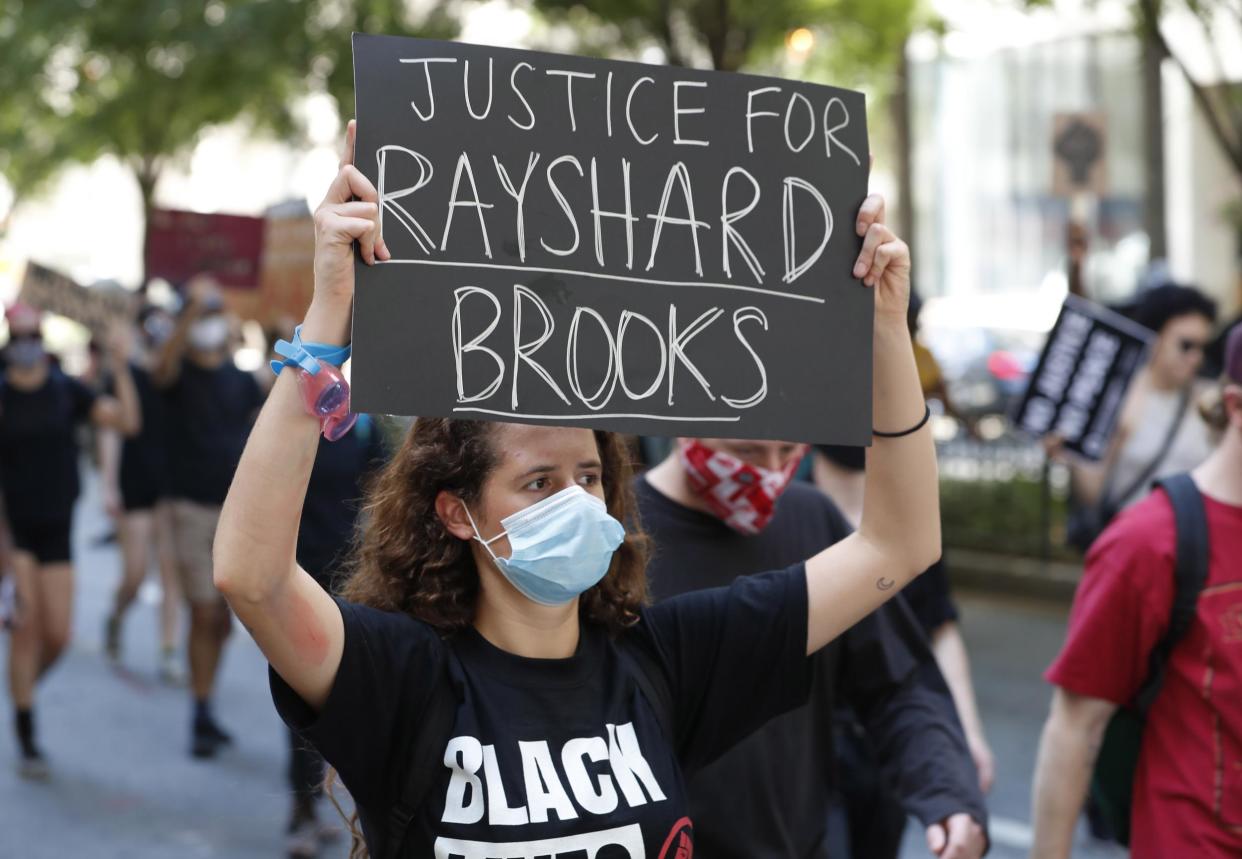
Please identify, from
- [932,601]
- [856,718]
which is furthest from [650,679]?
[932,601]

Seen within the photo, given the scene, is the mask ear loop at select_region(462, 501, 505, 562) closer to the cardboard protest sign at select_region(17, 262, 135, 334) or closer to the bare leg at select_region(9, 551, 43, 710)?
the bare leg at select_region(9, 551, 43, 710)

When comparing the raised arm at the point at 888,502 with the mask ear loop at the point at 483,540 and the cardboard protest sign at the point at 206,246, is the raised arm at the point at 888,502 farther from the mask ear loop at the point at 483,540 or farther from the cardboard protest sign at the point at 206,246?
the cardboard protest sign at the point at 206,246

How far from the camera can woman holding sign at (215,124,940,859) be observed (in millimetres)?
2250

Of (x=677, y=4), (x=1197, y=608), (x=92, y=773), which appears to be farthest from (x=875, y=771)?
(x=677, y=4)

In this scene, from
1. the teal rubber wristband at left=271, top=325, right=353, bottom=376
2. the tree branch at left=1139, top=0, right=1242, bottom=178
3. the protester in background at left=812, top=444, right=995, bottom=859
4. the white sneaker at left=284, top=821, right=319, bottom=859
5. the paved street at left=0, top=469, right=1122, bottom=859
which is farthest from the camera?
the tree branch at left=1139, top=0, right=1242, bottom=178

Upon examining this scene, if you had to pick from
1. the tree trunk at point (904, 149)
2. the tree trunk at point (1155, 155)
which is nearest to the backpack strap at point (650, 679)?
the tree trunk at point (1155, 155)

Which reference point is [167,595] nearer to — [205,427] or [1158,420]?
[205,427]

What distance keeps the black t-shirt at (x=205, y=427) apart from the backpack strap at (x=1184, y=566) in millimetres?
5571

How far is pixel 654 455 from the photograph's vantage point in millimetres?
5707

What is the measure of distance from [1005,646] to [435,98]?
Result: 8.07m

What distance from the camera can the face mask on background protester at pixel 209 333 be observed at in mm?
7895

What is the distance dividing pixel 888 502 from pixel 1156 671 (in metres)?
0.86

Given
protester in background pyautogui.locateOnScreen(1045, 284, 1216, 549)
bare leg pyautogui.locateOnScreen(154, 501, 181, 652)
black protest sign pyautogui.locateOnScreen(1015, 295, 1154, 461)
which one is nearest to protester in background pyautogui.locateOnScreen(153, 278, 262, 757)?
bare leg pyautogui.locateOnScreen(154, 501, 181, 652)

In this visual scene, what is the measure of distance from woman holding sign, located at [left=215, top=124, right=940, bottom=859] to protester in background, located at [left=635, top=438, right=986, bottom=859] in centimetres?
38
